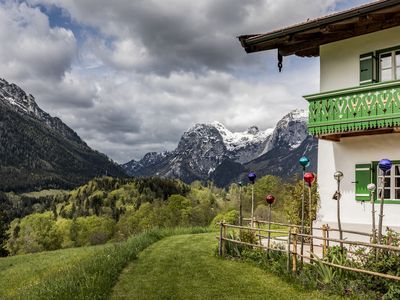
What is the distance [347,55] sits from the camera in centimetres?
1991

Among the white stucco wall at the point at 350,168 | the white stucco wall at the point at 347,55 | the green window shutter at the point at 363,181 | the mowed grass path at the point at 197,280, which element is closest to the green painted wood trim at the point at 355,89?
the white stucco wall at the point at 347,55

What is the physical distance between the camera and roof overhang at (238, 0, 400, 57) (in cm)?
1733

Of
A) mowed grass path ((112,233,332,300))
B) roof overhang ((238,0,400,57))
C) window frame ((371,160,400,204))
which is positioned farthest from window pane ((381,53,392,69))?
mowed grass path ((112,233,332,300))

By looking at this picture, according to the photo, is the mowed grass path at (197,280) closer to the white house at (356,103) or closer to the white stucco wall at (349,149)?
the white stucco wall at (349,149)

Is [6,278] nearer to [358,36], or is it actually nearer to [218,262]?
[218,262]

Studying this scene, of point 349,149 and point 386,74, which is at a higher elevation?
point 386,74

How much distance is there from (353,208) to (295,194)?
10.0m

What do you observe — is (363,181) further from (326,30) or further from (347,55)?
(326,30)

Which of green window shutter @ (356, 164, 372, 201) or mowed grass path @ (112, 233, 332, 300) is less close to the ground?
green window shutter @ (356, 164, 372, 201)

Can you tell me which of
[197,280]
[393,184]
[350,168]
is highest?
[350,168]

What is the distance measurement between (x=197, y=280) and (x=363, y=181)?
844 centimetres

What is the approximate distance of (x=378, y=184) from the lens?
18609mm

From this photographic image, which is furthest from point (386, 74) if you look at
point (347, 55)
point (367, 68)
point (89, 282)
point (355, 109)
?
point (89, 282)

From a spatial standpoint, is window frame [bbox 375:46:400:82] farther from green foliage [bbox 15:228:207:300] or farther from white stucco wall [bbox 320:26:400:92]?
green foliage [bbox 15:228:207:300]
